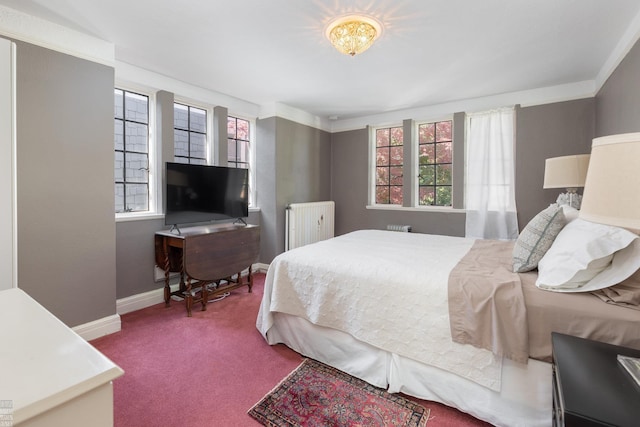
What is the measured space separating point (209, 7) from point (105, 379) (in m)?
2.13

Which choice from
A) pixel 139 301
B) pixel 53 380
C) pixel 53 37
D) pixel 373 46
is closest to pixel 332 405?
pixel 53 380

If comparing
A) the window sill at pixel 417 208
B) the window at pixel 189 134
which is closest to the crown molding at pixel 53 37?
the window at pixel 189 134

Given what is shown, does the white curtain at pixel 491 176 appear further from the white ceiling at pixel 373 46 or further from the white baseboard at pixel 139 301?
the white baseboard at pixel 139 301

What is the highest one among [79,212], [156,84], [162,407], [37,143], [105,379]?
[156,84]

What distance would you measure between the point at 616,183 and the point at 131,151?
3.45 meters

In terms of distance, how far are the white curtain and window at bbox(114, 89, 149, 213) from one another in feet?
12.3

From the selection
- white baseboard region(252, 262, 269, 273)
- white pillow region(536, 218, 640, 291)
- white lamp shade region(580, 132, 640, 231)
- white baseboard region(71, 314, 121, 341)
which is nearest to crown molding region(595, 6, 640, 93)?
white pillow region(536, 218, 640, 291)

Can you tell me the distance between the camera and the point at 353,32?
2018 mm

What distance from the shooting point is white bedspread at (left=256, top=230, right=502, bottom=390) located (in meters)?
1.51

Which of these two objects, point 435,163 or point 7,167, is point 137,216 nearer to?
point 7,167

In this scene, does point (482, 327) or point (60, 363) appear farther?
point (482, 327)

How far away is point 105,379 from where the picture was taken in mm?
613

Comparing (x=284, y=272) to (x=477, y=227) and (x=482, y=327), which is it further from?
(x=477, y=227)

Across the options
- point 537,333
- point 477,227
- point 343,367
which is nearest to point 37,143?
point 343,367
